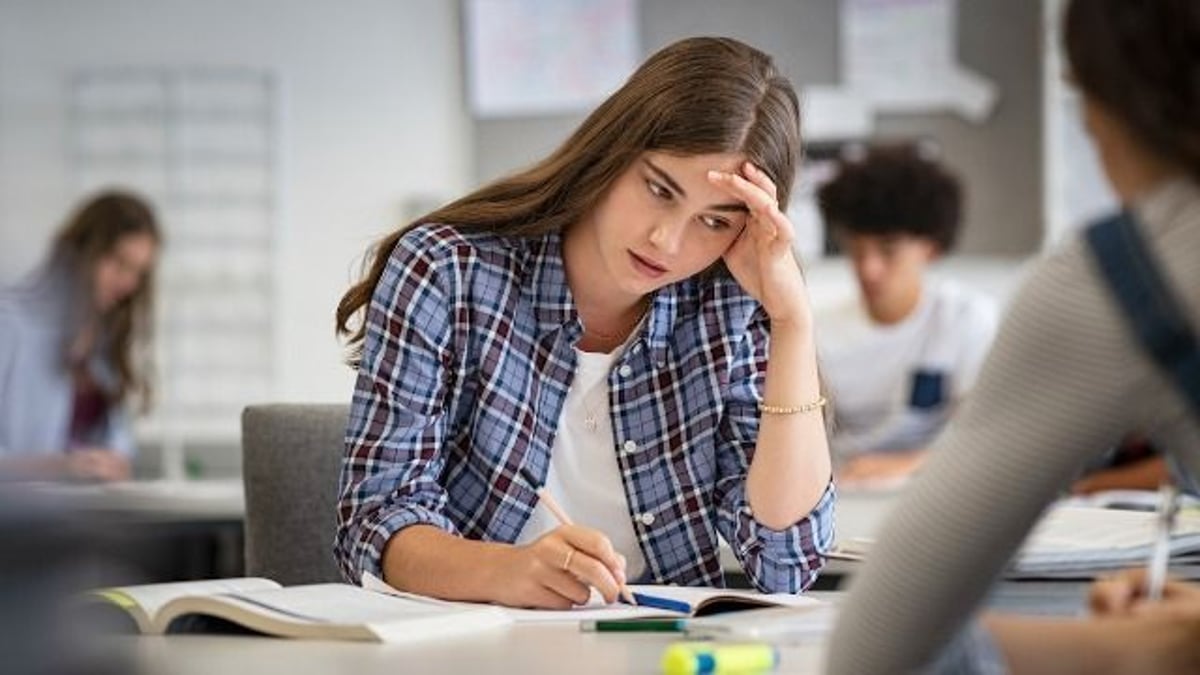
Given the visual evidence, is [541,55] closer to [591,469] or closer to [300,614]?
[591,469]

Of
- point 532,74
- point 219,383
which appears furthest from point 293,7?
point 219,383

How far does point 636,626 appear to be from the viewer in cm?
146

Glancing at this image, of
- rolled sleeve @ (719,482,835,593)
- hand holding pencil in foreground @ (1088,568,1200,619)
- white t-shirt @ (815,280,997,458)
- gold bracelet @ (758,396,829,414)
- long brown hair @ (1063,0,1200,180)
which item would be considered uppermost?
long brown hair @ (1063,0,1200,180)

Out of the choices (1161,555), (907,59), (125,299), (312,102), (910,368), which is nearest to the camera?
(1161,555)

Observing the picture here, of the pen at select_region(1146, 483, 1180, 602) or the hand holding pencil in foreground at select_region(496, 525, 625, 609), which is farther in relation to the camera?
the hand holding pencil in foreground at select_region(496, 525, 625, 609)

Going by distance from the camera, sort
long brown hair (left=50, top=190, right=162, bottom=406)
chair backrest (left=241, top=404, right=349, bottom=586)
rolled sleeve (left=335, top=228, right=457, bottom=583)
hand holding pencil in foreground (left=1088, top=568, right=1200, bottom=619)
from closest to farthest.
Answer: hand holding pencil in foreground (left=1088, top=568, right=1200, bottom=619)
rolled sleeve (left=335, top=228, right=457, bottom=583)
chair backrest (left=241, top=404, right=349, bottom=586)
long brown hair (left=50, top=190, right=162, bottom=406)

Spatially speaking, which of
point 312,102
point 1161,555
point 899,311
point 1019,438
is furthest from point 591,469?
point 312,102

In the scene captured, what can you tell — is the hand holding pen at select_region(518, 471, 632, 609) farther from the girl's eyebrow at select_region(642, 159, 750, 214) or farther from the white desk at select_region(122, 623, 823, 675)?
the girl's eyebrow at select_region(642, 159, 750, 214)

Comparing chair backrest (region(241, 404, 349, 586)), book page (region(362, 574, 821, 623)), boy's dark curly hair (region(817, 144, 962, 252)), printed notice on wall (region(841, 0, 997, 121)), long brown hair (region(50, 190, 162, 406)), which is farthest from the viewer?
printed notice on wall (region(841, 0, 997, 121))

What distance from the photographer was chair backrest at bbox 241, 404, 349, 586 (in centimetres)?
210

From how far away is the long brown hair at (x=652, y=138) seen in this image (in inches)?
74.9

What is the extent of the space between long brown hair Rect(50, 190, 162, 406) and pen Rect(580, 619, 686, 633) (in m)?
3.41

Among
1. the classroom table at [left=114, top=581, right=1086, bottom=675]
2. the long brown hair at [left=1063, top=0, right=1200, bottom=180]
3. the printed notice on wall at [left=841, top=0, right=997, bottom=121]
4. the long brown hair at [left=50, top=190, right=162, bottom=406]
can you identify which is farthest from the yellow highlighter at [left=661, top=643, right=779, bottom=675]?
the printed notice on wall at [left=841, top=0, right=997, bottom=121]

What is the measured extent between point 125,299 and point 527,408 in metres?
3.11
